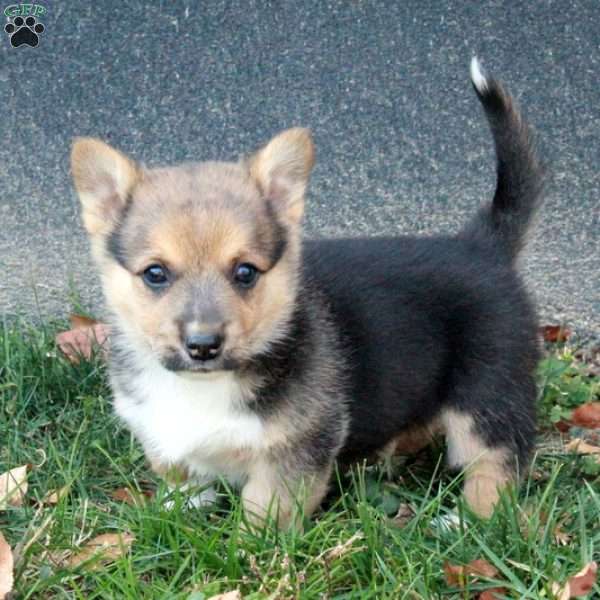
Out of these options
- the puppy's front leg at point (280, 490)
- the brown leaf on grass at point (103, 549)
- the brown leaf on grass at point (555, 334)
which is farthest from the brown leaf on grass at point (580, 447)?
the brown leaf on grass at point (103, 549)

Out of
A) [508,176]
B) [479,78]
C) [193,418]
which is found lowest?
[193,418]

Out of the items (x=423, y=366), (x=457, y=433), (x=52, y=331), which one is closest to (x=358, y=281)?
(x=423, y=366)

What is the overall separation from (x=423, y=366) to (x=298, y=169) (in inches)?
33.0

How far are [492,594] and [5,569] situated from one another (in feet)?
4.55

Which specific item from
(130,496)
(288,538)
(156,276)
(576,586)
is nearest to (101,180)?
(156,276)

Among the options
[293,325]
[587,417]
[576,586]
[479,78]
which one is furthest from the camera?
[587,417]

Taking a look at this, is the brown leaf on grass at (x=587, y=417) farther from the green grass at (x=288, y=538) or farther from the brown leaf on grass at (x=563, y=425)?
the green grass at (x=288, y=538)

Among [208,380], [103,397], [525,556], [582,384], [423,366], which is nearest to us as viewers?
[525,556]

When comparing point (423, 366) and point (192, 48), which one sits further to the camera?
point (192, 48)

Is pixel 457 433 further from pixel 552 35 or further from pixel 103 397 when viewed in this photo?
pixel 552 35

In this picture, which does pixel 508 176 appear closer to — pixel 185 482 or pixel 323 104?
pixel 323 104

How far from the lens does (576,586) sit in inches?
115

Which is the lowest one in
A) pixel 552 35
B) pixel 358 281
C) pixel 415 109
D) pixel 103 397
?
pixel 103 397

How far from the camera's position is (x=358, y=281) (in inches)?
147
